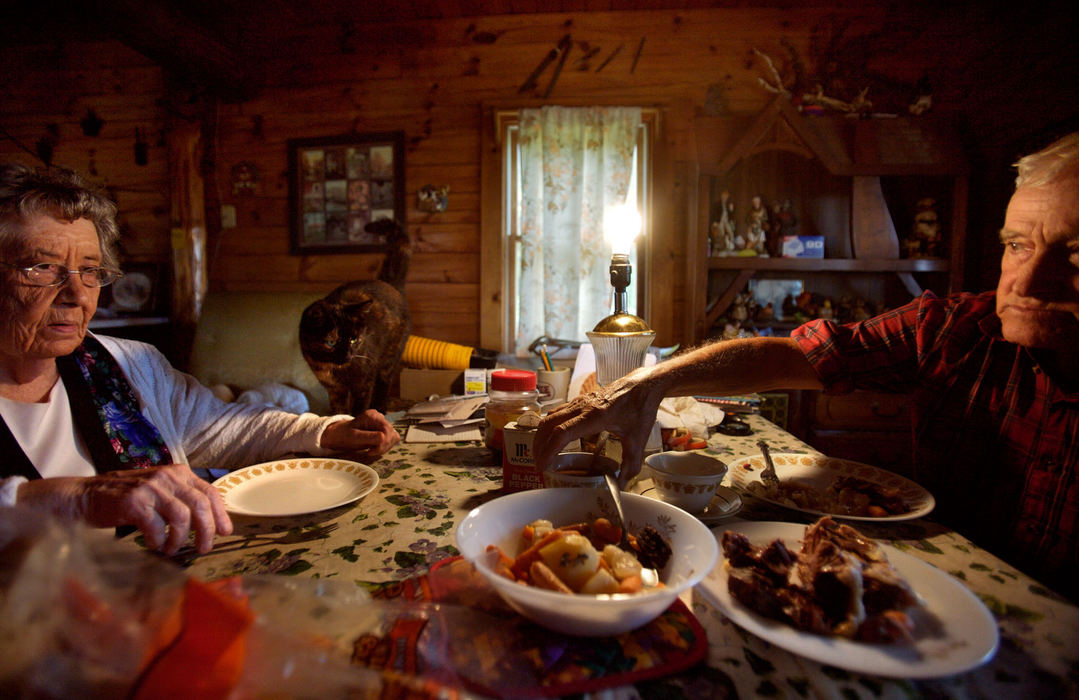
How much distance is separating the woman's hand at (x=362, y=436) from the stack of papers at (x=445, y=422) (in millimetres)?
171

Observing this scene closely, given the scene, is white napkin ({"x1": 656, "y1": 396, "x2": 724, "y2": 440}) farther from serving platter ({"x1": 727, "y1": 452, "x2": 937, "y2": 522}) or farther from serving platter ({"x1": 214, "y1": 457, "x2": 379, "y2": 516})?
serving platter ({"x1": 214, "y1": 457, "x2": 379, "y2": 516})

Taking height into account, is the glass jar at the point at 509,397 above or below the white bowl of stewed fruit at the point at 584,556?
above

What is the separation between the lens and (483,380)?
229 centimetres

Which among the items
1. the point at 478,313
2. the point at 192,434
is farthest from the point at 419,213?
the point at 192,434

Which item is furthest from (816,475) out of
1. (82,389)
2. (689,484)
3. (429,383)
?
(429,383)

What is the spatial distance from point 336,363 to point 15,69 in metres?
4.54

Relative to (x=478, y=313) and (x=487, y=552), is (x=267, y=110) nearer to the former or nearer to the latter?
(x=478, y=313)

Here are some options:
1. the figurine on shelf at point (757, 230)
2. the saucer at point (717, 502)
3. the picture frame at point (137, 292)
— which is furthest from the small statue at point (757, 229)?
the picture frame at point (137, 292)

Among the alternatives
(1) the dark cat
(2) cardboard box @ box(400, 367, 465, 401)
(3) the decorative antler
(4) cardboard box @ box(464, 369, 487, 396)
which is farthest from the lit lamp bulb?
(3) the decorative antler

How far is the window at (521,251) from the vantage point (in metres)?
3.38

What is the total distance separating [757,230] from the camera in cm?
316

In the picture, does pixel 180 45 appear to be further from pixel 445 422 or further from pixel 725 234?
pixel 725 234

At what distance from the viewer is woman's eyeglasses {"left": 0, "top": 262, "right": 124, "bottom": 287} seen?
1072 millimetres

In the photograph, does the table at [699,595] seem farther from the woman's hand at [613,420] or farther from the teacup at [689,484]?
the woman's hand at [613,420]
